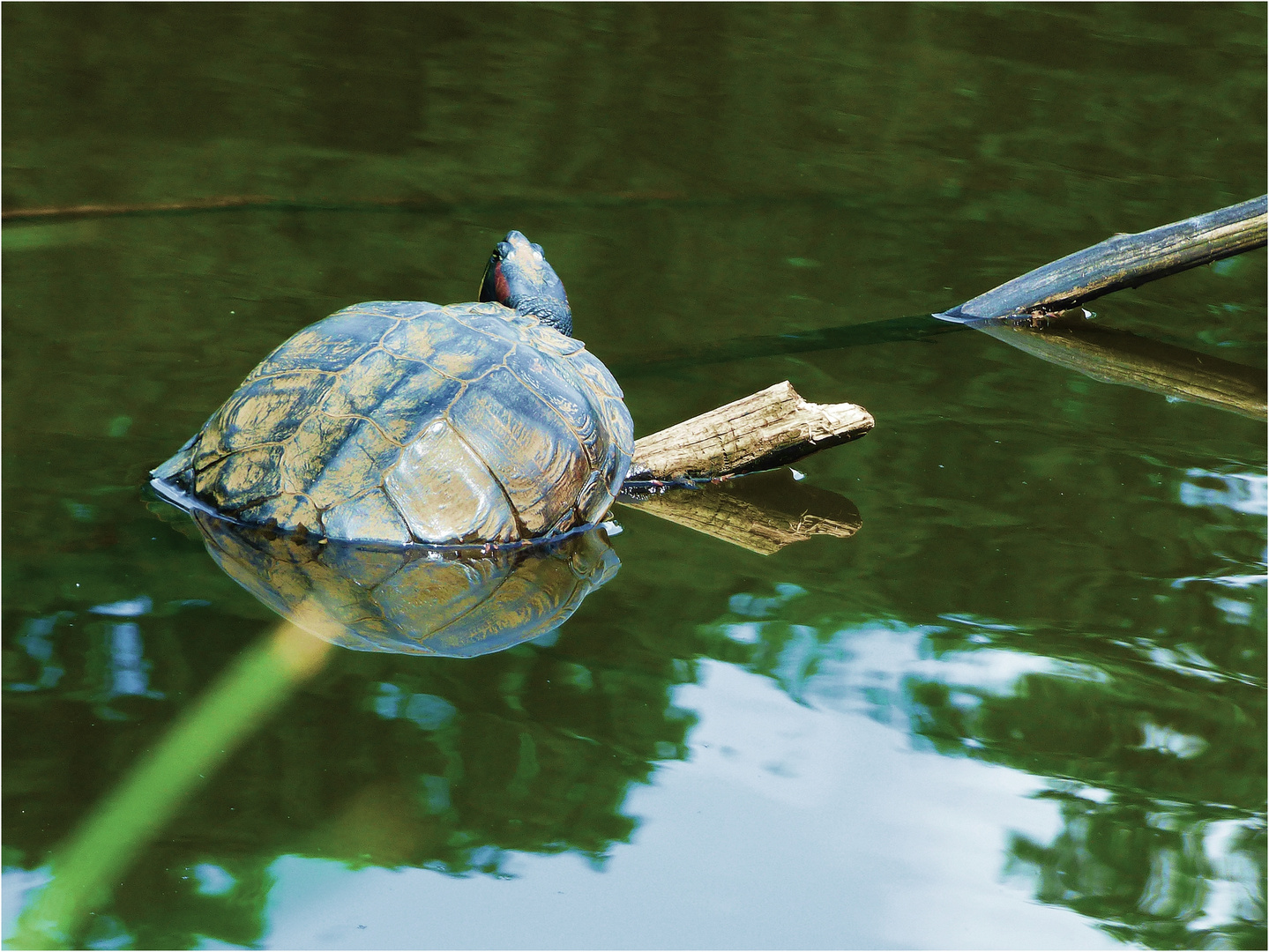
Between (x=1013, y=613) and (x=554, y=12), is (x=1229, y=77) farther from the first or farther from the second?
(x=1013, y=613)

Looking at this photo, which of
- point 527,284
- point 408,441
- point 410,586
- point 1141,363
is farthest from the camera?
point 1141,363

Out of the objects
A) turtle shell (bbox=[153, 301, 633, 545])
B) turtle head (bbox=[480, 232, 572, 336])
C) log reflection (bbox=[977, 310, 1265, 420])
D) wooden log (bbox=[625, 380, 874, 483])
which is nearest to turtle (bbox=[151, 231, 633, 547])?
turtle shell (bbox=[153, 301, 633, 545])

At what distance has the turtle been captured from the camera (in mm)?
3541

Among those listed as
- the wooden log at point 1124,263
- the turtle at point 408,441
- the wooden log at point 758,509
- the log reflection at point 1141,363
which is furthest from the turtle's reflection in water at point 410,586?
the wooden log at point 1124,263

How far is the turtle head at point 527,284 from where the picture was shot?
14.9ft

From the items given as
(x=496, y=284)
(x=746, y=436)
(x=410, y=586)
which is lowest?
(x=410, y=586)

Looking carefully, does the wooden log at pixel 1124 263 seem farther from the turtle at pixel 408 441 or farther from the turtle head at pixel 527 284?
the turtle at pixel 408 441

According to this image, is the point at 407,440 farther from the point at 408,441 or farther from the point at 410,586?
the point at 410,586

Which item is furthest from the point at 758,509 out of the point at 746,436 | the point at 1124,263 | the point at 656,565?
the point at 1124,263

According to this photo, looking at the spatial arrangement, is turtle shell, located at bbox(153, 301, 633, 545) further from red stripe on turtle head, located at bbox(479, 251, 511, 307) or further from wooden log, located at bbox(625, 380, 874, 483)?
red stripe on turtle head, located at bbox(479, 251, 511, 307)

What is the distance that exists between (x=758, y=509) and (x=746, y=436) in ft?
0.79

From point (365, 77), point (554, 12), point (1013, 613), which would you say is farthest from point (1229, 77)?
point (1013, 613)

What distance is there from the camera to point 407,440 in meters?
3.57

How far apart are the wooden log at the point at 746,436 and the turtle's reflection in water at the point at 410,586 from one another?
570 millimetres
